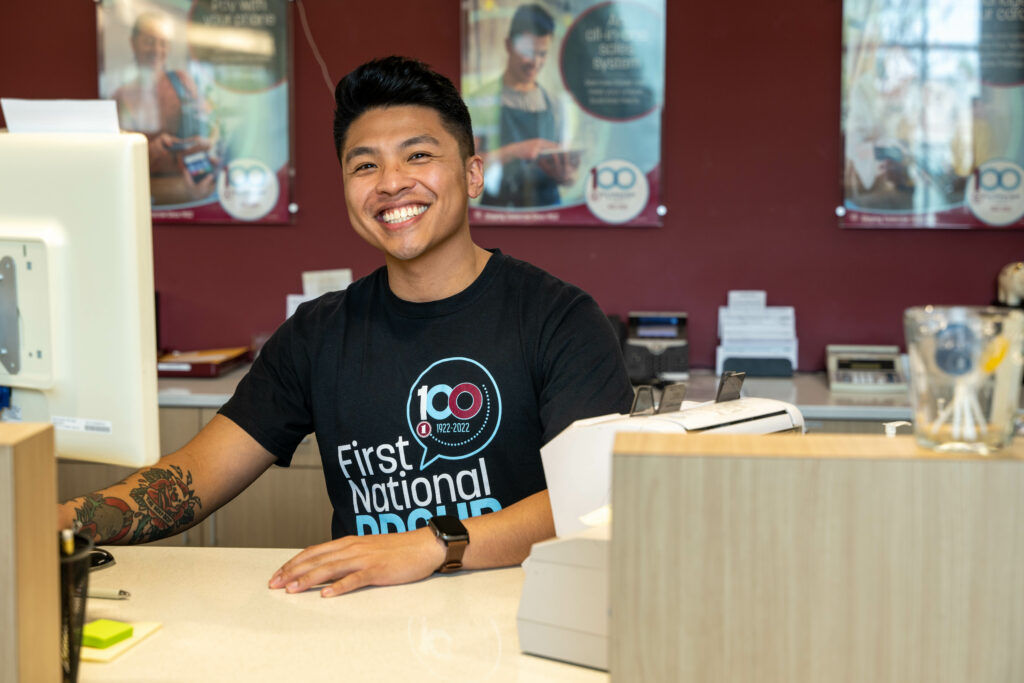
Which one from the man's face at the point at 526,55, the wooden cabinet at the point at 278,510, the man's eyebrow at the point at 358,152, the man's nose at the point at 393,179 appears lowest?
the wooden cabinet at the point at 278,510

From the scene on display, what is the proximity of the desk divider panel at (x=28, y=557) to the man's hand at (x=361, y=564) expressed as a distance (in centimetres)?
39

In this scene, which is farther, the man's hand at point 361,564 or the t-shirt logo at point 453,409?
the t-shirt logo at point 453,409

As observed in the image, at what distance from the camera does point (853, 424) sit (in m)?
2.85

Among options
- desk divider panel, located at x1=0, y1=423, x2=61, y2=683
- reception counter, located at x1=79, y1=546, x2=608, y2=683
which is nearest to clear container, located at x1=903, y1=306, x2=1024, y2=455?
reception counter, located at x1=79, y1=546, x2=608, y2=683

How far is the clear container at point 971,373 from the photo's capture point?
36.1 inches

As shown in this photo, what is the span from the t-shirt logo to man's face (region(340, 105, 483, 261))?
0.75 ft

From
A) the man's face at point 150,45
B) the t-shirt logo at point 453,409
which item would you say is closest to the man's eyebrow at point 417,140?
the t-shirt logo at point 453,409

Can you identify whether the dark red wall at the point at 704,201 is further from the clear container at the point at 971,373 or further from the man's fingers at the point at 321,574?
the clear container at the point at 971,373

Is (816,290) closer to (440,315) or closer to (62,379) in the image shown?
(440,315)

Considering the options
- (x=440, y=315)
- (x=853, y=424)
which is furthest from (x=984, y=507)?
(x=853, y=424)

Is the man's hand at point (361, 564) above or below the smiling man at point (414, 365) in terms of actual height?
below

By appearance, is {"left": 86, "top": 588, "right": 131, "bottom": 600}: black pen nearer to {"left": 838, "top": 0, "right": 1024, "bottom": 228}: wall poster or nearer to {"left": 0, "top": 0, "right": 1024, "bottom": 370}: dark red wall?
{"left": 0, "top": 0, "right": 1024, "bottom": 370}: dark red wall

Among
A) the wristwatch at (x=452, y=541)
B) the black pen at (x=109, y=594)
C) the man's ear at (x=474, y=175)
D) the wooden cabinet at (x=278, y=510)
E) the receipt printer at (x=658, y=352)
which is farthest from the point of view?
the receipt printer at (x=658, y=352)

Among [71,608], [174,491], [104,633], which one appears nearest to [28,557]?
[71,608]
